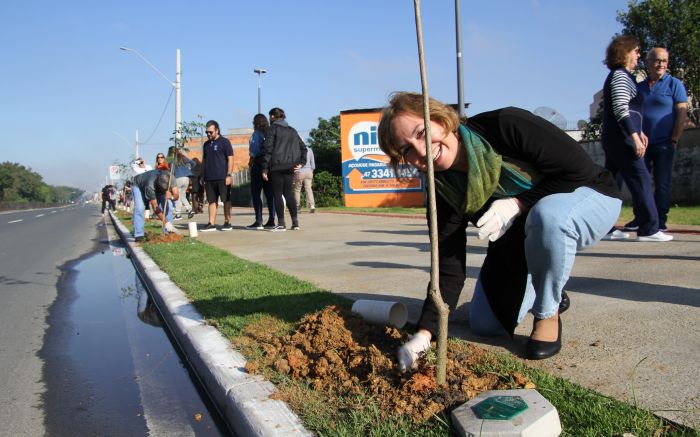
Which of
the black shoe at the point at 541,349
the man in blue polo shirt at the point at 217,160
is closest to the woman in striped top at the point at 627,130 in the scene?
the black shoe at the point at 541,349

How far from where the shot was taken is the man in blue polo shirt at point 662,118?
5914 mm

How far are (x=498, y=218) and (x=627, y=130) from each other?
3.77 m

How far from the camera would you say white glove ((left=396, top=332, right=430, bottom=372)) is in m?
2.22

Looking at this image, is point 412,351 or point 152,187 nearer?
point 412,351

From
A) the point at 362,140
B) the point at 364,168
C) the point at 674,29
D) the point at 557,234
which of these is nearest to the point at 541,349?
the point at 557,234

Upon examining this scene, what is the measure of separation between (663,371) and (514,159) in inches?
41.1

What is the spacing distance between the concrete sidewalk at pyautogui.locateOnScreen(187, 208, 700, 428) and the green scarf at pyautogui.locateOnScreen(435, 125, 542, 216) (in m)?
0.75

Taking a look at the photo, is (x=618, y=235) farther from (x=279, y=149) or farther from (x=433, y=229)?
(x=279, y=149)

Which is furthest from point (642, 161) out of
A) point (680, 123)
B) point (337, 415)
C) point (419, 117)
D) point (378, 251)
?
point (337, 415)

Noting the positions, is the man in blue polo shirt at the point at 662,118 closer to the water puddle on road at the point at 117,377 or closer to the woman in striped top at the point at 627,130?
the woman in striped top at the point at 627,130

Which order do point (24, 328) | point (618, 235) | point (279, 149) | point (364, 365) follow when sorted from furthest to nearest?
point (279, 149) < point (618, 235) < point (24, 328) < point (364, 365)

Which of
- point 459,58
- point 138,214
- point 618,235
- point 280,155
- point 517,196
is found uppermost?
point 459,58

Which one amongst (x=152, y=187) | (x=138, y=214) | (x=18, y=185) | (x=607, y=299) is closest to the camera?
(x=607, y=299)

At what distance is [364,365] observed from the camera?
237cm
